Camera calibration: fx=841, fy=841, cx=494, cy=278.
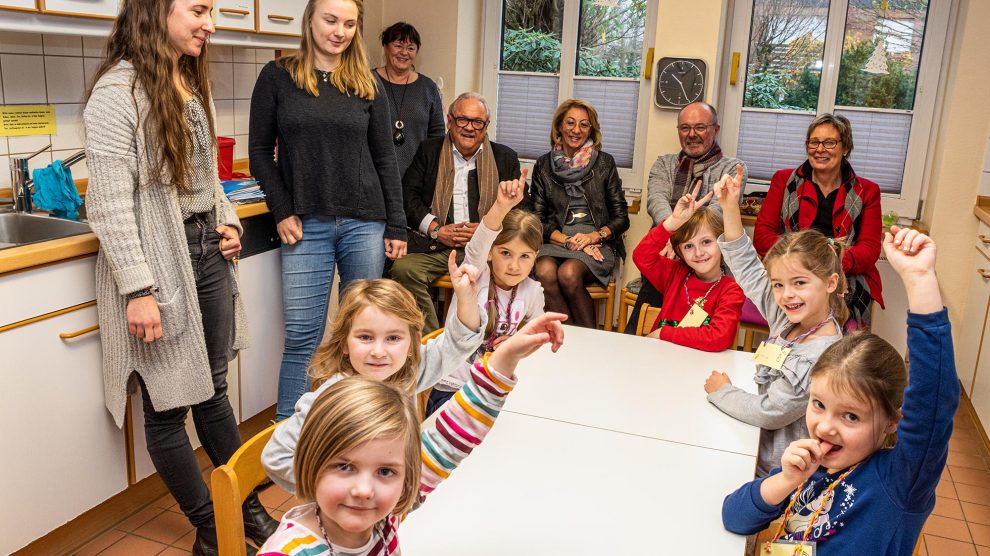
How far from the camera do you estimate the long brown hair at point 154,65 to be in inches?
77.0

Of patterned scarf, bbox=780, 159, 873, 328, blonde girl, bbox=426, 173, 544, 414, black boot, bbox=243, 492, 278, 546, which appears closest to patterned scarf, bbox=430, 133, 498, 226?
blonde girl, bbox=426, 173, 544, 414

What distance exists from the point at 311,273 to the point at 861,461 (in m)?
1.87

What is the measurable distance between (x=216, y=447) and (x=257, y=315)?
69cm

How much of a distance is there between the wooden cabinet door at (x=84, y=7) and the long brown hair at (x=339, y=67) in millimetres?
496

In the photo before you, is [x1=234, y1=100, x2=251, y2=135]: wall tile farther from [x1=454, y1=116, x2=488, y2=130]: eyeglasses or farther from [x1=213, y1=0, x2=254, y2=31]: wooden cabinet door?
[x1=454, y1=116, x2=488, y2=130]: eyeglasses

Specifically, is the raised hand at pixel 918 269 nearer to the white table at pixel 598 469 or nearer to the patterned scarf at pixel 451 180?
the white table at pixel 598 469

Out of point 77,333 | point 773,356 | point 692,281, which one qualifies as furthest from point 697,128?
point 77,333

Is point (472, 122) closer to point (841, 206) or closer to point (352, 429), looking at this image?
point (841, 206)

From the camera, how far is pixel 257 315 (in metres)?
2.91

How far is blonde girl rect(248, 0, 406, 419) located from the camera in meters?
2.61

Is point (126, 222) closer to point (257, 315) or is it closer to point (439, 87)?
point (257, 315)

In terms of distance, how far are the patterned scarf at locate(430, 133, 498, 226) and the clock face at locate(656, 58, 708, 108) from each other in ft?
3.11

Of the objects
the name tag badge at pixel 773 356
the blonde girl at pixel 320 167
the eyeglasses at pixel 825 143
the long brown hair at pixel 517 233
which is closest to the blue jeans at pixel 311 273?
the blonde girl at pixel 320 167

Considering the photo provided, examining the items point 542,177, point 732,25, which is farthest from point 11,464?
point 732,25
